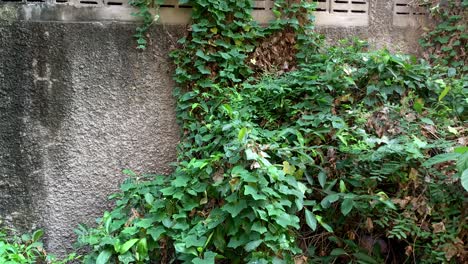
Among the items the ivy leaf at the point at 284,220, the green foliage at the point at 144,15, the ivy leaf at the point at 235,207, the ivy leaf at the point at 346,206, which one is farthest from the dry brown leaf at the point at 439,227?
the green foliage at the point at 144,15

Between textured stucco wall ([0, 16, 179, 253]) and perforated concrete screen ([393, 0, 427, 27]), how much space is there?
2.35 meters

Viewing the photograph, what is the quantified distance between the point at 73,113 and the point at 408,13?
3.23m

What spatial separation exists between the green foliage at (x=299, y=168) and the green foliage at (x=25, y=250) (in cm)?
27

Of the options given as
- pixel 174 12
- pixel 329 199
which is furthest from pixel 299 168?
pixel 174 12

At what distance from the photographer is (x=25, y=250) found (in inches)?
109

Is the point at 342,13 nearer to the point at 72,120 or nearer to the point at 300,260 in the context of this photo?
the point at 300,260

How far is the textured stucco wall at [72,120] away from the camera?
304 cm

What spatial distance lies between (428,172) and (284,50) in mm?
1680

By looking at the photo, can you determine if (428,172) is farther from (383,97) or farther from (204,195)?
(204,195)

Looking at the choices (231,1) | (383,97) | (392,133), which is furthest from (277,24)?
(392,133)

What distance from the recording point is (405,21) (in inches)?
149

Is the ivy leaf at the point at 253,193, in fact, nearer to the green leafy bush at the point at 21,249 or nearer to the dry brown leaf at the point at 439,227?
the dry brown leaf at the point at 439,227

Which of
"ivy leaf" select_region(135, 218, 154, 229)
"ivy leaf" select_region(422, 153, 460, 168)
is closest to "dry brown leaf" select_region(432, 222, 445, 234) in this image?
"ivy leaf" select_region(422, 153, 460, 168)

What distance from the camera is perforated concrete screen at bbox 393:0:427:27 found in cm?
→ 377
